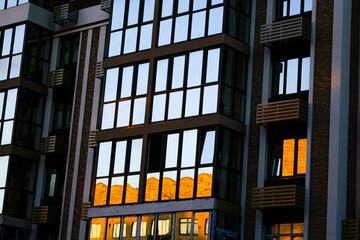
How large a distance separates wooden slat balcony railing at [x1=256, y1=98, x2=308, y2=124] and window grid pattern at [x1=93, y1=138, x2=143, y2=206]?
16.9ft

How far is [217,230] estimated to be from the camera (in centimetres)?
3128

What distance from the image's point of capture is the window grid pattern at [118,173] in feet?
111

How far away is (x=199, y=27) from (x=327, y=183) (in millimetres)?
8455

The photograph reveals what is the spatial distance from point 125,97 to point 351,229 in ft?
36.8

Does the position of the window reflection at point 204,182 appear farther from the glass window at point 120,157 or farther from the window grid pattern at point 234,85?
the glass window at point 120,157

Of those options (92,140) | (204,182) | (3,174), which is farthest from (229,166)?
(3,174)

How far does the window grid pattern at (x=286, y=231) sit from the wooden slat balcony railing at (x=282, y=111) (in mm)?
3995

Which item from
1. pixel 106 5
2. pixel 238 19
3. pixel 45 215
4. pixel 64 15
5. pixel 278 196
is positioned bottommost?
pixel 45 215

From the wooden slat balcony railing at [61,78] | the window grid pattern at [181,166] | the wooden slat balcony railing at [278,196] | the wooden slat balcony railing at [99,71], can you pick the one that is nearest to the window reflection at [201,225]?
the window grid pattern at [181,166]

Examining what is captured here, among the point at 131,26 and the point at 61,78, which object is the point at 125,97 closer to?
the point at 131,26

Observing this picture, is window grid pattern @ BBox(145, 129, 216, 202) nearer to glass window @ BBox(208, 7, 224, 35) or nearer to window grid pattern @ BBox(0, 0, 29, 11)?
glass window @ BBox(208, 7, 224, 35)

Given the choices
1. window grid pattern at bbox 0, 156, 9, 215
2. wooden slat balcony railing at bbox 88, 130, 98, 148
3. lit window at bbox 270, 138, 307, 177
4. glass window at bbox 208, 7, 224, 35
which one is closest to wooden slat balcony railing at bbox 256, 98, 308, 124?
lit window at bbox 270, 138, 307, 177

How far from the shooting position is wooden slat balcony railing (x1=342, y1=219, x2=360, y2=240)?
1160 inches

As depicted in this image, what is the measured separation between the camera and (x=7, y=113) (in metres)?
39.6
